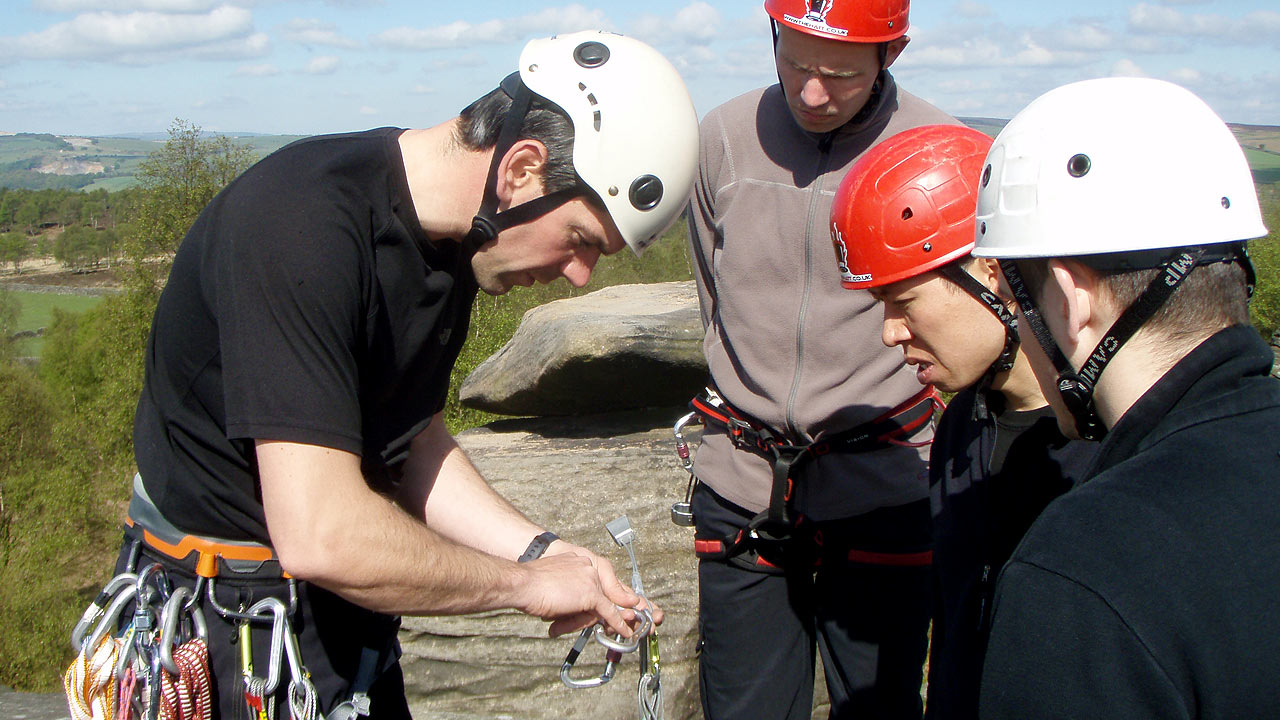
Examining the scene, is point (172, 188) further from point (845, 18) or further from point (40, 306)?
point (40, 306)

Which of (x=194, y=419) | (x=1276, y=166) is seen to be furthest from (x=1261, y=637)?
(x=1276, y=166)

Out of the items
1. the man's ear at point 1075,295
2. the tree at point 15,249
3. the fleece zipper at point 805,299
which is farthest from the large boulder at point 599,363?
the tree at point 15,249

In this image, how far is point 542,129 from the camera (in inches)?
77.5

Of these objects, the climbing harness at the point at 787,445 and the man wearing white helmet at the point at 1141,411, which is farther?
the climbing harness at the point at 787,445

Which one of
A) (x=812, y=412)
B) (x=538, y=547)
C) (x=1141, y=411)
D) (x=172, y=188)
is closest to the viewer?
(x=1141, y=411)

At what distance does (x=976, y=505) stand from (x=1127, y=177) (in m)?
0.98

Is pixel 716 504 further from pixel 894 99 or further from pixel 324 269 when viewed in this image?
pixel 324 269

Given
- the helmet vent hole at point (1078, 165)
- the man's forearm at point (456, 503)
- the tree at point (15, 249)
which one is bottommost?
the tree at point (15, 249)

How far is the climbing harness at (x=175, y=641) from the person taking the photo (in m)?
1.92

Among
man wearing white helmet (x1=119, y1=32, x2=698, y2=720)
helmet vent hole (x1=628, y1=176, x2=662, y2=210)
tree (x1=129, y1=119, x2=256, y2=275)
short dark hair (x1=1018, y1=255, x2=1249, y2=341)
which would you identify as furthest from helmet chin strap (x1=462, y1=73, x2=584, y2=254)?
tree (x1=129, y1=119, x2=256, y2=275)

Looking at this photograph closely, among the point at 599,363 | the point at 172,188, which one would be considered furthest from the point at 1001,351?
the point at 172,188

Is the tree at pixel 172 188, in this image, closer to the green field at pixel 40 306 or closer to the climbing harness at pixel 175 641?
the climbing harness at pixel 175 641

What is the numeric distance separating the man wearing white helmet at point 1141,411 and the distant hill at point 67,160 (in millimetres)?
96534

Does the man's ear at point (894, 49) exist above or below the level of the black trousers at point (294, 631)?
above
